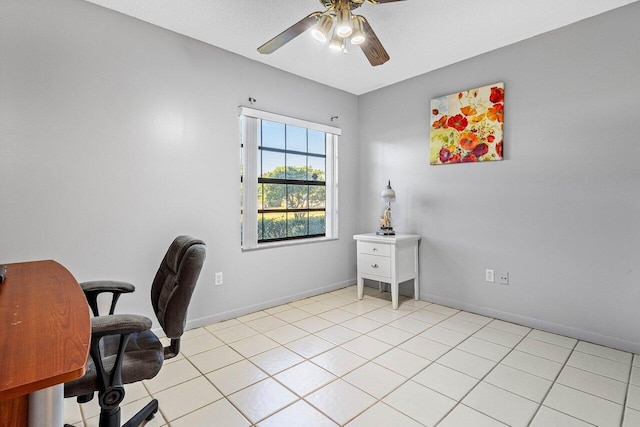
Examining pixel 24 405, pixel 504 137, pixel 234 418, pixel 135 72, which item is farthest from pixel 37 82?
pixel 504 137

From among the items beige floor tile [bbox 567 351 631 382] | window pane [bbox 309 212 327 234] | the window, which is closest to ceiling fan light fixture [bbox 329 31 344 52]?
the window

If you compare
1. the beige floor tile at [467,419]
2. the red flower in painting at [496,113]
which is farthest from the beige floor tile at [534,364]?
the red flower in painting at [496,113]

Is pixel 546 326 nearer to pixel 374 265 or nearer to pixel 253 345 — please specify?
pixel 374 265

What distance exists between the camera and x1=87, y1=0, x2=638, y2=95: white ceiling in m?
2.25

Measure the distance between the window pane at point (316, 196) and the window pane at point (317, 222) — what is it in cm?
10

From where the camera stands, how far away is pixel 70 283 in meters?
1.46

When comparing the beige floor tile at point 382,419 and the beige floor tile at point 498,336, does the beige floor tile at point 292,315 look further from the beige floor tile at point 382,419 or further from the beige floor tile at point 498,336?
the beige floor tile at point 498,336

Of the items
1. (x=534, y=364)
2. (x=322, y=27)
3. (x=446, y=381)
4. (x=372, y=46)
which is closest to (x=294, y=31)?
(x=322, y=27)

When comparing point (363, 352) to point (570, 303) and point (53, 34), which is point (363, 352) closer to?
point (570, 303)

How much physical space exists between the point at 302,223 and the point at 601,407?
2.83 m

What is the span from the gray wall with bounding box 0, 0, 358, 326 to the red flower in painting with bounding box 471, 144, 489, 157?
1.94m

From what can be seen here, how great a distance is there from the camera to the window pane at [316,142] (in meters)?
3.83

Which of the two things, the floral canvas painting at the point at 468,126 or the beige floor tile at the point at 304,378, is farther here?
the floral canvas painting at the point at 468,126

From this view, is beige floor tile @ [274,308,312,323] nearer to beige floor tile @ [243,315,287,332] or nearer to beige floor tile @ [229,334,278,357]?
beige floor tile @ [243,315,287,332]
